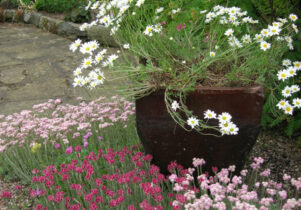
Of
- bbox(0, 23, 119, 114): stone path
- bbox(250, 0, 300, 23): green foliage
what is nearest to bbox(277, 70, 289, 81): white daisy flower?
bbox(250, 0, 300, 23): green foliage

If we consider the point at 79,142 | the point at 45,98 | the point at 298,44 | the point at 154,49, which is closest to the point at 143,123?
the point at 154,49

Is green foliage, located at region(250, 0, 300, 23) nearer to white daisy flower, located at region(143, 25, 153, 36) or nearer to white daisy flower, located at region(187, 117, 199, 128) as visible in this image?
white daisy flower, located at region(143, 25, 153, 36)

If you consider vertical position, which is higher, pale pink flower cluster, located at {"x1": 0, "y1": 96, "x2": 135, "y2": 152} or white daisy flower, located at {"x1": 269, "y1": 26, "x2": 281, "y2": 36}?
white daisy flower, located at {"x1": 269, "y1": 26, "x2": 281, "y2": 36}

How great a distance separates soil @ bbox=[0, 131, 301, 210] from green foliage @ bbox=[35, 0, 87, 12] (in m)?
6.73

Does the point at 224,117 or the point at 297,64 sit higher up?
the point at 297,64

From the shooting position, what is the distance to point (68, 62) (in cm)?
634

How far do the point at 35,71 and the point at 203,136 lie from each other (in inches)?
168

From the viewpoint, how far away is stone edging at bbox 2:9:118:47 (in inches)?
284

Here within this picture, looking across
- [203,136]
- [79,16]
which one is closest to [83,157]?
[203,136]

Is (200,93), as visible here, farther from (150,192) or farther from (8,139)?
(8,139)

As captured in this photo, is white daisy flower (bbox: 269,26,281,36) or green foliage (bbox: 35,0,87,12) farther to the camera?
green foliage (bbox: 35,0,87,12)

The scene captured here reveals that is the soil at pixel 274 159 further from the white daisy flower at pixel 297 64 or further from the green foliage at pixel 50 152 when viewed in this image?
the white daisy flower at pixel 297 64

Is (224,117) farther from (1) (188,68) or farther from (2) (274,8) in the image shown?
(2) (274,8)

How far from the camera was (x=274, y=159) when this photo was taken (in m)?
3.17
